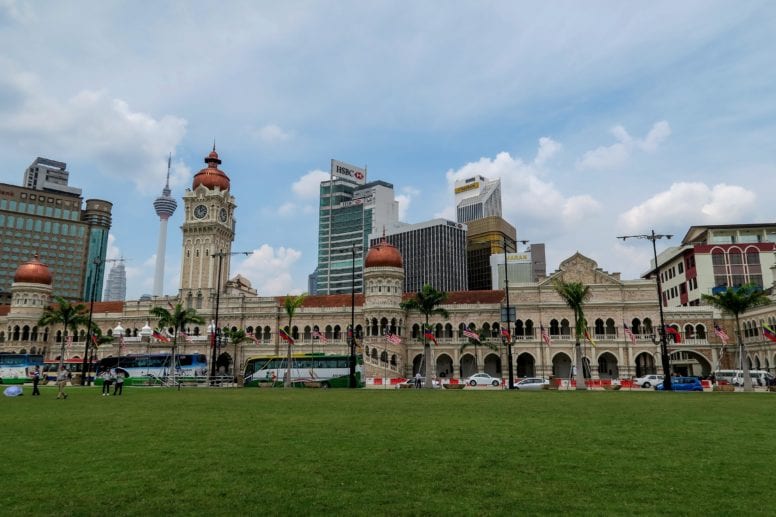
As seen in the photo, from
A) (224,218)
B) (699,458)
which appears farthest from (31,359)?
(699,458)

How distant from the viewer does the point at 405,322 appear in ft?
221

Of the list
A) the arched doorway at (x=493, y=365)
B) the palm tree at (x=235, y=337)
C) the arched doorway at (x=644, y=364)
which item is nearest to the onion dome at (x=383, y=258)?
the arched doorway at (x=493, y=365)

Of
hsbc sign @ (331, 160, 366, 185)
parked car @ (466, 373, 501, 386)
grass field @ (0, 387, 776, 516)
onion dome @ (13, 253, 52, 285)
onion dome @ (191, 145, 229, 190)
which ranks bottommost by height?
grass field @ (0, 387, 776, 516)

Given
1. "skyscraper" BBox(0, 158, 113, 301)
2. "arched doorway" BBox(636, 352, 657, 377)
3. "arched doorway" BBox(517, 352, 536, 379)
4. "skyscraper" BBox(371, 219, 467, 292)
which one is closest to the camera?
"arched doorway" BBox(636, 352, 657, 377)

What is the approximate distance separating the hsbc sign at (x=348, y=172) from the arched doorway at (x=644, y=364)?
126 m

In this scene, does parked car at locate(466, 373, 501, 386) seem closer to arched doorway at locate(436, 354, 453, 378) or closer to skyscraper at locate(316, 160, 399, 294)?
arched doorway at locate(436, 354, 453, 378)

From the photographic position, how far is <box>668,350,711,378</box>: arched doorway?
204 feet

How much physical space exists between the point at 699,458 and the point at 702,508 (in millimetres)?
3964

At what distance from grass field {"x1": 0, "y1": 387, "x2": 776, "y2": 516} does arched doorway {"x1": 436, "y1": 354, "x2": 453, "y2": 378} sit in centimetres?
4879

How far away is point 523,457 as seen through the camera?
441 inches

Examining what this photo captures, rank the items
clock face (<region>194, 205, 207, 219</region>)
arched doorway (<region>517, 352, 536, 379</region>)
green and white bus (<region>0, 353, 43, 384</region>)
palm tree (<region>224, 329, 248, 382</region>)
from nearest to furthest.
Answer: green and white bus (<region>0, 353, 43, 384</region>)
arched doorway (<region>517, 352, 536, 379</region>)
palm tree (<region>224, 329, 248, 382</region>)
clock face (<region>194, 205, 207, 219</region>)

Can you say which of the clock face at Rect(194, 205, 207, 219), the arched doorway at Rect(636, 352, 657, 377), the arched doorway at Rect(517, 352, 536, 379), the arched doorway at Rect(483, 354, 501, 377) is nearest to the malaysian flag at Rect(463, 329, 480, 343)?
the arched doorway at Rect(483, 354, 501, 377)

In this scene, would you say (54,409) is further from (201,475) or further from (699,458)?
(699,458)

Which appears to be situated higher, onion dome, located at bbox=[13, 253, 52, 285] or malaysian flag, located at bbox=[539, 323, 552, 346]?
onion dome, located at bbox=[13, 253, 52, 285]
